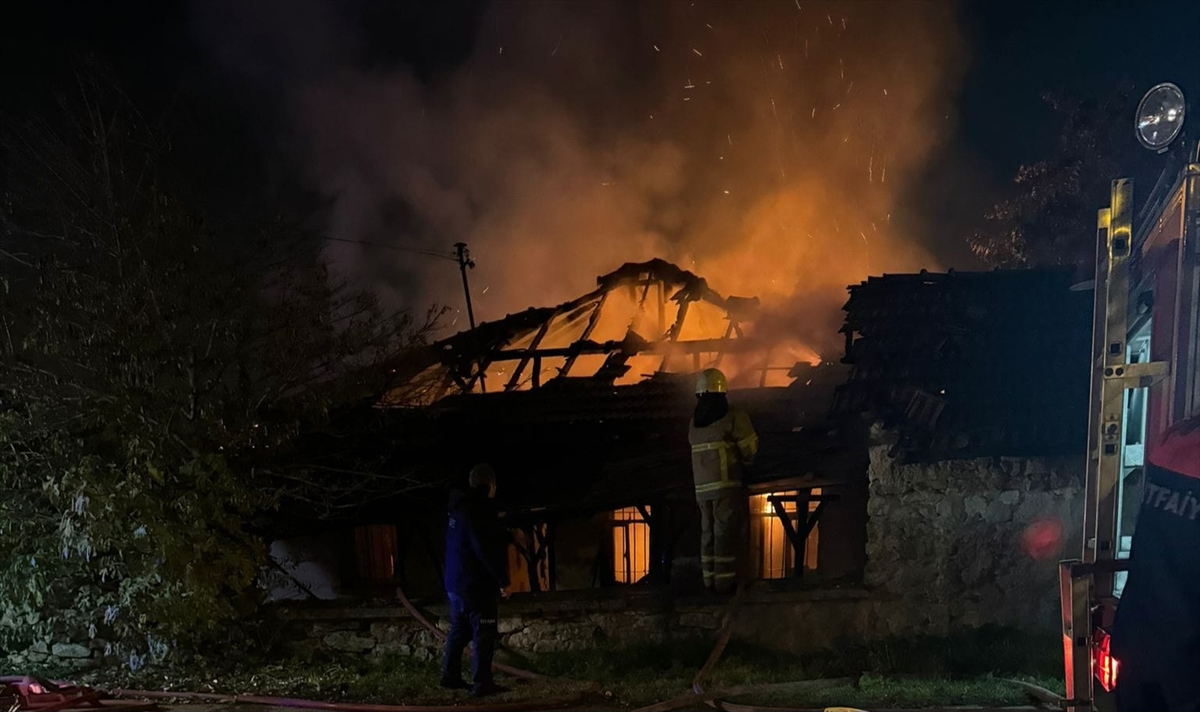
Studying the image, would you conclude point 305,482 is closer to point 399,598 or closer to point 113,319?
point 399,598

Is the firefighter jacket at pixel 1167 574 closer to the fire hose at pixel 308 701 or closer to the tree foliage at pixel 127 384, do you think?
the fire hose at pixel 308 701

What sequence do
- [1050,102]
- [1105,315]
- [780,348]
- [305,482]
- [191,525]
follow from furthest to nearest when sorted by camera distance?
[780,348], [1050,102], [305,482], [191,525], [1105,315]

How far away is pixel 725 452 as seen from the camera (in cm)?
618

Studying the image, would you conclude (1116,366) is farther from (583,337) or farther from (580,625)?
(583,337)

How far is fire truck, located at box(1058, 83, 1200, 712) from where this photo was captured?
2.68 m

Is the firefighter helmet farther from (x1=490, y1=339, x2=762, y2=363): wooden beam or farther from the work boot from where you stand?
(x1=490, y1=339, x2=762, y2=363): wooden beam

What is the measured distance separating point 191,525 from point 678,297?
10.2 metres

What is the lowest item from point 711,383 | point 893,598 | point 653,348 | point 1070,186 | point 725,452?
point 893,598

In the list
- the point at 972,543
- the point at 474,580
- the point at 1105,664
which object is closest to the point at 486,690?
the point at 474,580

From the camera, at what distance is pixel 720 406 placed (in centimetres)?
629

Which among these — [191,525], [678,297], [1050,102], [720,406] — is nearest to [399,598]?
[191,525]

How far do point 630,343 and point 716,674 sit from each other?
7.82m

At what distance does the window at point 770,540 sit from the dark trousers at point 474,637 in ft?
16.7

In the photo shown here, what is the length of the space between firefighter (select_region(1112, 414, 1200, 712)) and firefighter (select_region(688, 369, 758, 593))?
3769mm
